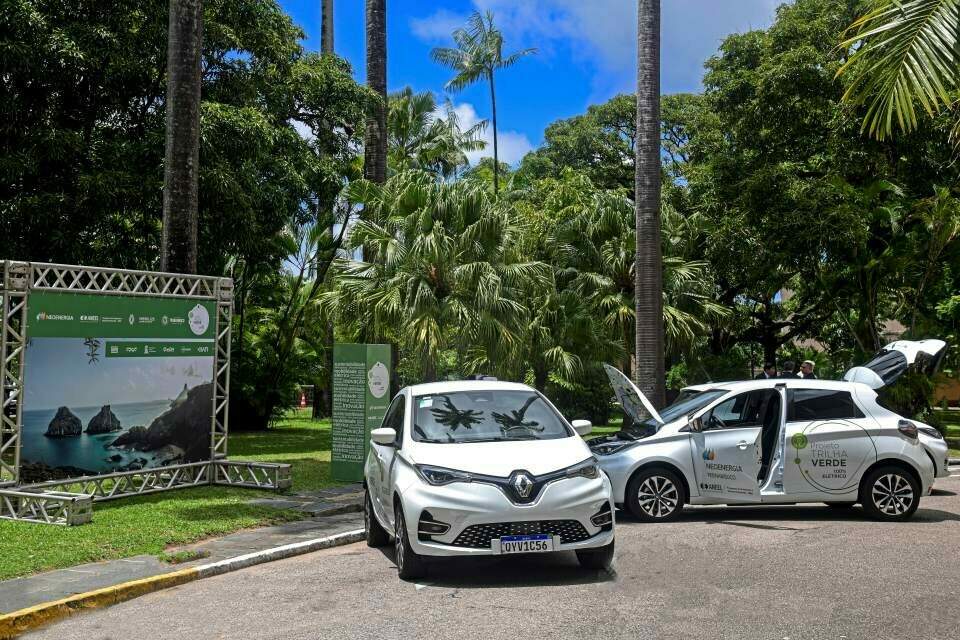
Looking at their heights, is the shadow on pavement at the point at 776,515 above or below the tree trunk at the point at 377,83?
below

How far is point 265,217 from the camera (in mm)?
23328

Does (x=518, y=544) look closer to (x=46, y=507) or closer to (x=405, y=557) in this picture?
(x=405, y=557)

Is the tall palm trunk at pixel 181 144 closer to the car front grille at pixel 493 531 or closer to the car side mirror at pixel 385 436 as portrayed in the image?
the car side mirror at pixel 385 436

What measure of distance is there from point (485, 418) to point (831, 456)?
450cm

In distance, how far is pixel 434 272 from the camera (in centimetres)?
2106

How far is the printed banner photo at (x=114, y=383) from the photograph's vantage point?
1188 cm

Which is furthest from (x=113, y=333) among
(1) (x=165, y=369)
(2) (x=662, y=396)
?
(2) (x=662, y=396)

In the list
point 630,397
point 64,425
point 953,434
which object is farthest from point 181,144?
point 953,434

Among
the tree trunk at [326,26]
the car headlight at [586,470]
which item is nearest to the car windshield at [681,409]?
the car headlight at [586,470]

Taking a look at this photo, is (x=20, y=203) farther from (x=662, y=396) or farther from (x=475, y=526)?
(x=475, y=526)

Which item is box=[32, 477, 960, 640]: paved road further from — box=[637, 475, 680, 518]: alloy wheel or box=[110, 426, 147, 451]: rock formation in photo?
box=[110, 426, 147, 451]: rock formation in photo

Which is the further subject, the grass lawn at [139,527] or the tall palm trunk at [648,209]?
the tall palm trunk at [648,209]

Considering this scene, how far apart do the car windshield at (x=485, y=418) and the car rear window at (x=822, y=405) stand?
3.61 m

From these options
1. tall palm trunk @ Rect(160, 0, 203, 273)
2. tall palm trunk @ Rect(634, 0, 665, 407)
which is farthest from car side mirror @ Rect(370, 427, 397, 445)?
tall palm trunk @ Rect(634, 0, 665, 407)
